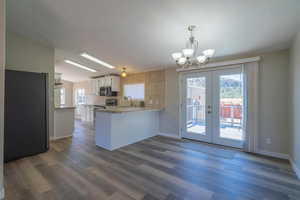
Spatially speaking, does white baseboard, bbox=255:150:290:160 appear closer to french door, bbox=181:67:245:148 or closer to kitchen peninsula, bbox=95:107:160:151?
french door, bbox=181:67:245:148

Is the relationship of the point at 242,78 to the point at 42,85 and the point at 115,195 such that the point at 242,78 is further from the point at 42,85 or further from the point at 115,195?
the point at 42,85

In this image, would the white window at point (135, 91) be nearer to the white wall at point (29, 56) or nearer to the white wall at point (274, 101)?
the white wall at point (29, 56)

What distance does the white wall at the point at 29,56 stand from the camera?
320cm

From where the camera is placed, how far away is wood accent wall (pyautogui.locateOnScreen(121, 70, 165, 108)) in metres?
4.92

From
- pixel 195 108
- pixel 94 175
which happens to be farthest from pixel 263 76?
pixel 94 175

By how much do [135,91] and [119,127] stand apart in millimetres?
2498

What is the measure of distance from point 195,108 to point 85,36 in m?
3.54

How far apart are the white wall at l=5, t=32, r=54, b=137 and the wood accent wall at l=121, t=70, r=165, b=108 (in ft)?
9.63

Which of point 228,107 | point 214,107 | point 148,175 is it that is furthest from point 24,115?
point 228,107

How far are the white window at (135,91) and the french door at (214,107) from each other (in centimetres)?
179

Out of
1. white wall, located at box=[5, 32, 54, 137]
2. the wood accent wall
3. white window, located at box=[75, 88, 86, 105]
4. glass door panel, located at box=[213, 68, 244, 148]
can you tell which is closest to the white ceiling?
white wall, located at box=[5, 32, 54, 137]

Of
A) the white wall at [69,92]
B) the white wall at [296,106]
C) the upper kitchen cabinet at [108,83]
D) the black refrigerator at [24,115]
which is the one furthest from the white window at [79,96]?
the white wall at [296,106]

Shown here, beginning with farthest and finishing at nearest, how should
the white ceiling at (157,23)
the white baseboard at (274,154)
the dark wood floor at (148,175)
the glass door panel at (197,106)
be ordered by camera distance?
the glass door panel at (197,106) < the white baseboard at (274,154) < the white ceiling at (157,23) < the dark wood floor at (148,175)

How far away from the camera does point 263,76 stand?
126 inches
